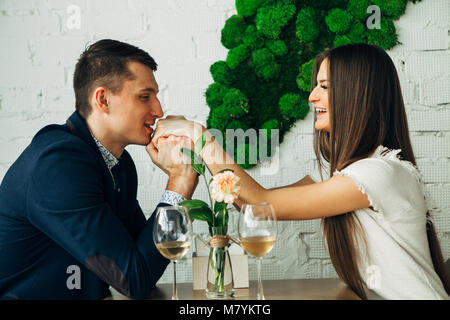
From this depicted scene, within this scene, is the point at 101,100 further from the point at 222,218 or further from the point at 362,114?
the point at 362,114

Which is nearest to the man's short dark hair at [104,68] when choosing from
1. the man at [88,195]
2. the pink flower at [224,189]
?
the man at [88,195]

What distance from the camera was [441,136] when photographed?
1608mm

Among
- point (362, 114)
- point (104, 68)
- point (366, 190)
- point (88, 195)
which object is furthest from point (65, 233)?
point (362, 114)

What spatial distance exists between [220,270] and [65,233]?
13.7 inches

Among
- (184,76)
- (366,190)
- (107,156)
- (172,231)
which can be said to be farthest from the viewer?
(184,76)

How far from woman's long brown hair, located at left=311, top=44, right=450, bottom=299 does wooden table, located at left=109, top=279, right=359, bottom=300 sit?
0.23 feet

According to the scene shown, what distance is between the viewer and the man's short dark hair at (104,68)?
1.21 metres

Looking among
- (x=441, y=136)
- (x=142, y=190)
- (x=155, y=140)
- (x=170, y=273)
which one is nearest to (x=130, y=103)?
(x=155, y=140)

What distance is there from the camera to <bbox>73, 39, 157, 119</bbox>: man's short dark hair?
1206mm

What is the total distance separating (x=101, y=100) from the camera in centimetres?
120

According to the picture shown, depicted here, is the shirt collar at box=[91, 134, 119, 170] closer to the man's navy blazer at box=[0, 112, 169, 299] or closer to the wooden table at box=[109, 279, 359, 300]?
the man's navy blazer at box=[0, 112, 169, 299]
